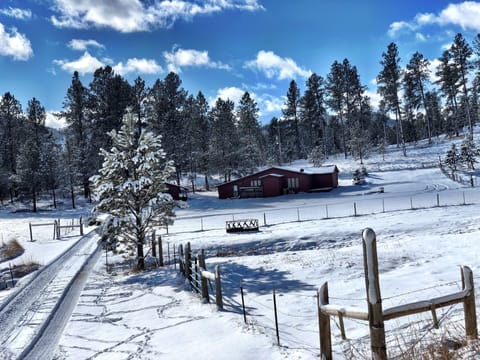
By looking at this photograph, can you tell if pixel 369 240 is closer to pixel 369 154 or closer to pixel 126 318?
pixel 126 318

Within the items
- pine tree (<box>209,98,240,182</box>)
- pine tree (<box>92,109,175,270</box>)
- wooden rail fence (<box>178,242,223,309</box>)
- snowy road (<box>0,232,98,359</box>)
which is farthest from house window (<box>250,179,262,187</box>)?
wooden rail fence (<box>178,242,223,309</box>)

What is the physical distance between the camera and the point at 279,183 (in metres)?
47.5

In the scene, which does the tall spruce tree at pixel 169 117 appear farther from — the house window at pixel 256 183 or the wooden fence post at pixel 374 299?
the wooden fence post at pixel 374 299

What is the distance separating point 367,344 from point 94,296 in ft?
33.9

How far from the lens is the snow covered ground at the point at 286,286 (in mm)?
7066

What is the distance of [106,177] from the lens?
18.8 m

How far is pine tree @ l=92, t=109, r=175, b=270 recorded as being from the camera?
18.5m

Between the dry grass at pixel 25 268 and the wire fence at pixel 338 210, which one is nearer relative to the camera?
the dry grass at pixel 25 268

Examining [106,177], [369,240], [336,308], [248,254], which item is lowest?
[248,254]

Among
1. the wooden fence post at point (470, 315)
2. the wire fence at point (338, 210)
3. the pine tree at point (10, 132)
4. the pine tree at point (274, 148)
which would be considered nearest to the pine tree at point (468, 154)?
the wire fence at point (338, 210)

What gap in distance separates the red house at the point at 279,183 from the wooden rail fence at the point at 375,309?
1661 inches

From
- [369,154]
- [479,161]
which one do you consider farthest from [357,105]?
[479,161]

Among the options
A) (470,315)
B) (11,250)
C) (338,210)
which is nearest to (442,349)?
(470,315)

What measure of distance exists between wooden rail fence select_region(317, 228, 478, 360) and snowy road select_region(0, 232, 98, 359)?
7262 millimetres
